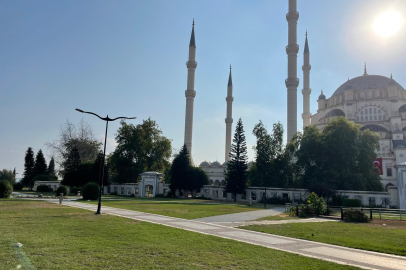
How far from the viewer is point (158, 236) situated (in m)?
10.8

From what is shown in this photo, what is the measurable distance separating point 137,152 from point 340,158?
1296 inches

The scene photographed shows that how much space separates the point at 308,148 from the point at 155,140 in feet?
95.8

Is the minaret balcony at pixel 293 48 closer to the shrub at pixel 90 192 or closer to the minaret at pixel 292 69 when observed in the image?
the minaret at pixel 292 69

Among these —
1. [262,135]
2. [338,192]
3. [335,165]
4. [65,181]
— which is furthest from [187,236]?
[65,181]

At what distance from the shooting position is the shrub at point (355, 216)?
16.8 metres

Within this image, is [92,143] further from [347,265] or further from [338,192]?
[347,265]

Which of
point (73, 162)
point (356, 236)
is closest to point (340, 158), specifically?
point (356, 236)

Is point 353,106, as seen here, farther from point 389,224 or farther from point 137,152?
point 389,224

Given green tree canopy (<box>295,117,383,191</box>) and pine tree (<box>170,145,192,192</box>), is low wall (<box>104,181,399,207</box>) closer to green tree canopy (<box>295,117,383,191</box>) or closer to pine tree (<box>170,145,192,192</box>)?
green tree canopy (<box>295,117,383,191</box>)

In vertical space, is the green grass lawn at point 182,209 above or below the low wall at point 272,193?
below

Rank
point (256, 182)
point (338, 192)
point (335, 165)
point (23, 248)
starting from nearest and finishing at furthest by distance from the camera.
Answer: point (23, 248) < point (338, 192) < point (335, 165) < point (256, 182)

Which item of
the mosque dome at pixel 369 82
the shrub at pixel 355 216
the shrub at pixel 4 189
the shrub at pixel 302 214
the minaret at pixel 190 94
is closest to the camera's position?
the shrub at pixel 355 216

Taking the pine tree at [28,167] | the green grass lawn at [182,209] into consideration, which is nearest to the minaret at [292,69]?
the green grass lawn at [182,209]

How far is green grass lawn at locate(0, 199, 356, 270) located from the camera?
6996 millimetres
